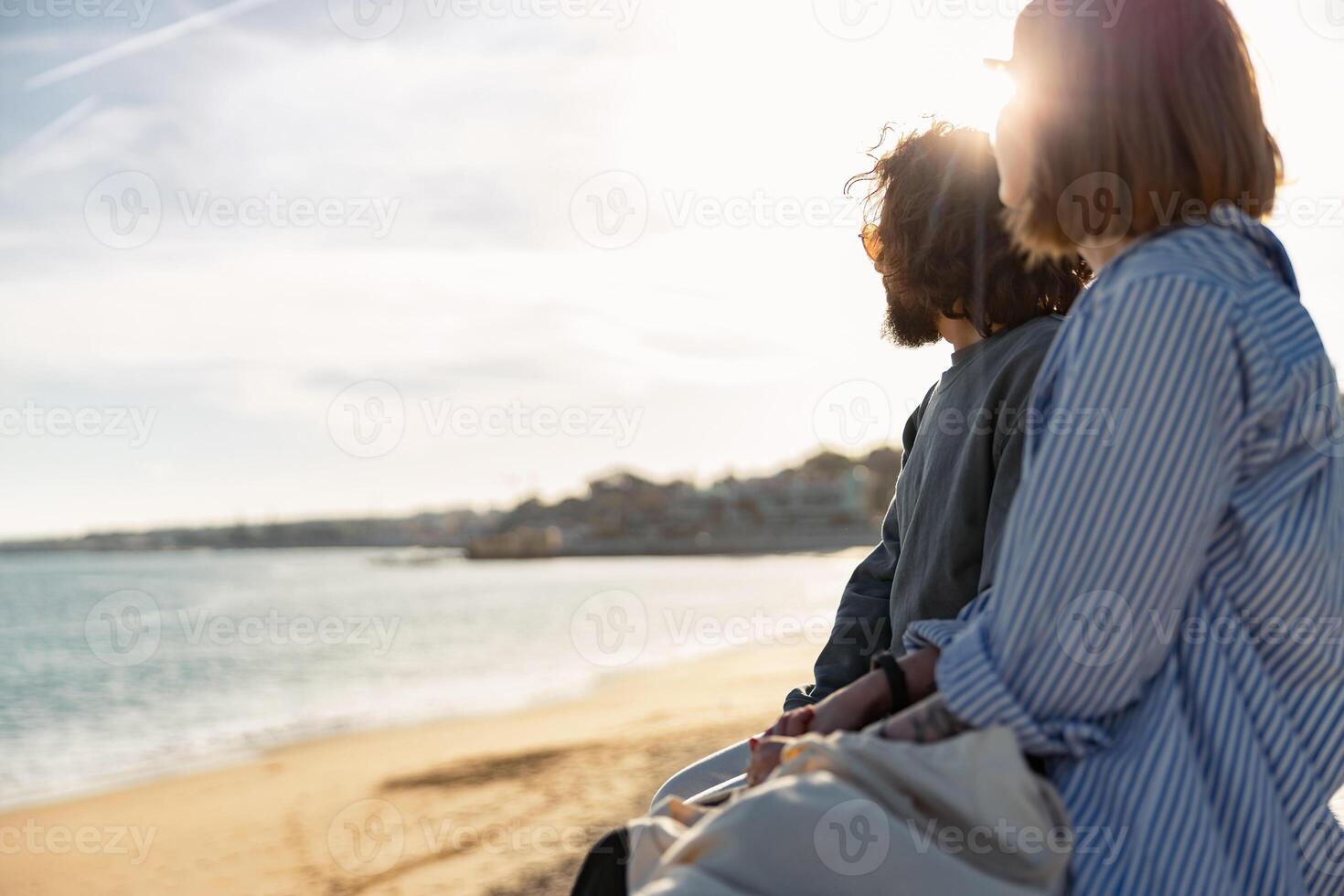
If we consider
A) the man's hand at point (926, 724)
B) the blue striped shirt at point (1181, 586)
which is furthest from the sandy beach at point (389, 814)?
the blue striped shirt at point (1181, 586)

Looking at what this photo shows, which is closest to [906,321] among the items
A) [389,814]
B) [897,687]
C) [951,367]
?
[951,367]

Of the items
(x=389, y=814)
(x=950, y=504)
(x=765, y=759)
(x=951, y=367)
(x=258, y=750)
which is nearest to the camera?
(x=765, y=759)

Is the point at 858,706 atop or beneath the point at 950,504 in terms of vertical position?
beneath

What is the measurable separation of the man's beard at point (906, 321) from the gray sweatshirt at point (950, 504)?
8 cm

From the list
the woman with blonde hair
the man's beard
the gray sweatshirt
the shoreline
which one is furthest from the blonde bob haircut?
the shoreline

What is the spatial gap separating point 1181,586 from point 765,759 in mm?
501

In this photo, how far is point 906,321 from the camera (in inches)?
77.4

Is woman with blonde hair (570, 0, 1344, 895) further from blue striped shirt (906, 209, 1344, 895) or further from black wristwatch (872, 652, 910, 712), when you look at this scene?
black wristwatch (872, 652, 910, 712)

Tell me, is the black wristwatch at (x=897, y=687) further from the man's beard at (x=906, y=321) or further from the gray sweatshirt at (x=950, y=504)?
the man's beard at (x=906, y=321)

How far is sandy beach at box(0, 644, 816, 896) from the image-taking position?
5.89m

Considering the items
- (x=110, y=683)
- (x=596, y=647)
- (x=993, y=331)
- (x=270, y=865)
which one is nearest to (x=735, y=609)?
(x=596, y=647)

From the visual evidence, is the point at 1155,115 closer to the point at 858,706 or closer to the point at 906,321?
the point at 858,706

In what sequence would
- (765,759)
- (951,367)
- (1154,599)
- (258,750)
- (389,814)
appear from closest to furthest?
(1154,599)
(765,759)
(951,367)
(389,814)
(258,750)

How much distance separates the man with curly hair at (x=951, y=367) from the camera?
1674 mm
